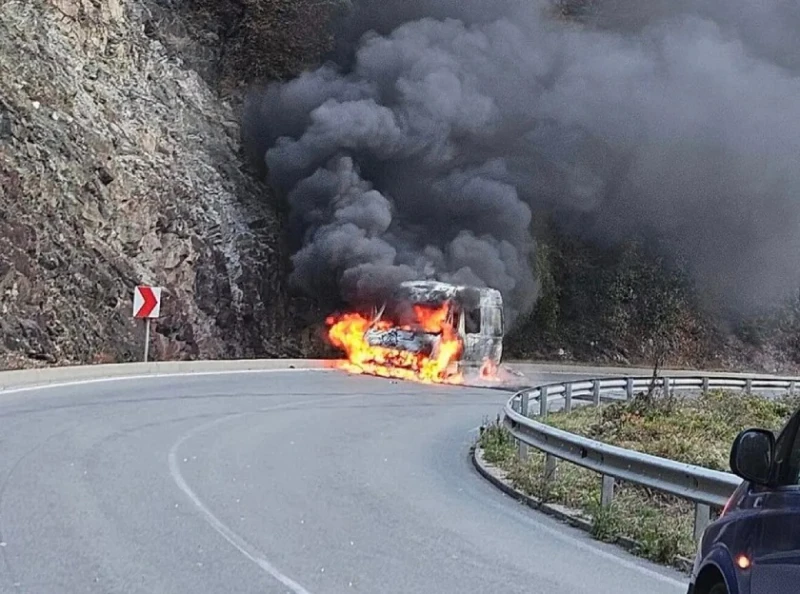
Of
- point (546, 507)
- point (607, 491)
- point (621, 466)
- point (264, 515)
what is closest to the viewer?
point (264, 515)

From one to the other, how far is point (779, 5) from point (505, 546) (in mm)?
41949

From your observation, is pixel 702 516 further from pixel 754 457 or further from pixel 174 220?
pixel 174 220

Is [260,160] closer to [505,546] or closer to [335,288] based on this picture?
[335,288]

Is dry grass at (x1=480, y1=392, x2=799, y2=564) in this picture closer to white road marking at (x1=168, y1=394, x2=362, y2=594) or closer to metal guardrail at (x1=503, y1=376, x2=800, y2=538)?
metal guardrail at (x1=503, y1=376, x2=800, y2=538)

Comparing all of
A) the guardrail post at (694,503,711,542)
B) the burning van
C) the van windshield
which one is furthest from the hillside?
the guardrail post at (694,503,711,542)

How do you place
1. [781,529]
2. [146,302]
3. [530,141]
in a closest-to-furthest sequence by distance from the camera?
1. [781,529]
2. [146,302]
3. [530,141]

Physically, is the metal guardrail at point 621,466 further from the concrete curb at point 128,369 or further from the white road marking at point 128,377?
the concrete curb at point 128,369

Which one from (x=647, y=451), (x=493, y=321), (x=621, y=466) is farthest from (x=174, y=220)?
(x=621, y=466)

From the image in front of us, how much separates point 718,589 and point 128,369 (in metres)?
19.8

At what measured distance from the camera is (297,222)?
108 feet

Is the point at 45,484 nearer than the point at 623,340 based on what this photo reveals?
Yes

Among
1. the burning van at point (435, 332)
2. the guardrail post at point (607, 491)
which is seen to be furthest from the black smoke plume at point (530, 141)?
the guardrail post at point (607, 491)

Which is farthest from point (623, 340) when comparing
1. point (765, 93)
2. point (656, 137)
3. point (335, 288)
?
point (335, 288)

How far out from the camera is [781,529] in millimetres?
3604
